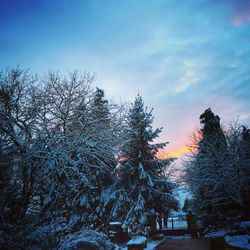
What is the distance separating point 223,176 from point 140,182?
7.23 m

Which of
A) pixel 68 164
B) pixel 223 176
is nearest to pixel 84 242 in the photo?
pixel 68 164

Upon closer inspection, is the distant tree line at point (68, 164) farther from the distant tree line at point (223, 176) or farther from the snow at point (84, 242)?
the distant tree line at point (223, 176)

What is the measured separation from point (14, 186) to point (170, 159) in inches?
640

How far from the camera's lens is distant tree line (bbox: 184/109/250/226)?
19.2m

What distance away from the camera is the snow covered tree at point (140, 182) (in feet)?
59.7

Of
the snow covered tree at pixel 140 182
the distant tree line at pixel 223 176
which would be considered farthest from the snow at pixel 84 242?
the distant tree line at pixel 223 176

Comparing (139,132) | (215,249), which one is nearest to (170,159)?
(139,132)

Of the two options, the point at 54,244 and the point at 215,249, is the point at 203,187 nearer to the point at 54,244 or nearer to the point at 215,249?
the point at 215,249

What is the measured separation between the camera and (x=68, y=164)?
31.3 feet

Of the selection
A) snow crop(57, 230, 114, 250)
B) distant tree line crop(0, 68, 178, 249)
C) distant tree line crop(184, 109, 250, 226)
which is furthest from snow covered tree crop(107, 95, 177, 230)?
snow crop(57, 230, 114, 250)

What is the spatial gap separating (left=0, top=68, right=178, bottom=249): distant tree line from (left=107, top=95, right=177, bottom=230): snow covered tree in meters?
0.08

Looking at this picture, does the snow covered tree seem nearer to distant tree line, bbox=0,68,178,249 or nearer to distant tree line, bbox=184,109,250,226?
distant tree line, bbox=0,68,178,249

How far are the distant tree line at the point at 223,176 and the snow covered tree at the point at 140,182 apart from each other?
402cm

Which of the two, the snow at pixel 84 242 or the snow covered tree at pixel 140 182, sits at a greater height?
the snow covered tree at pixel 140 182
